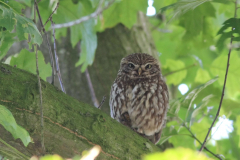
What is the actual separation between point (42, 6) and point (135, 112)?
1.67m

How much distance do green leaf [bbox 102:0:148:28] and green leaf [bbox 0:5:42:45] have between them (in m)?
1.86

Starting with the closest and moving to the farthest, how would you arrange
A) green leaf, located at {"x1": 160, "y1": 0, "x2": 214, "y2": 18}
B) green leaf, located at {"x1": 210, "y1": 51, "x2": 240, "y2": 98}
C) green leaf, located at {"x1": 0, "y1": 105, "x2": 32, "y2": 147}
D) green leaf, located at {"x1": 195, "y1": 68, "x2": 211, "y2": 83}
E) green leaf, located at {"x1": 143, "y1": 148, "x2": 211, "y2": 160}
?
green leaf, located at {"x1": 143, "y1": 148, "x2": 211, "y2": 160}
green leaf, located at {"x1": 0, "y1": 105, "x2": 32, "y2": 147}
green leaf, located at {"x1": 160, "y1": 0, "x2": 214, "y2": 18}
green leaf, located at {"x1": 210, "y1": 51, "x2": 240, "y2": 98}
green leaf, located at {"x1": 195, "y1": 68, "x2": 211, "y2": 83}

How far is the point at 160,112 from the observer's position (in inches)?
122

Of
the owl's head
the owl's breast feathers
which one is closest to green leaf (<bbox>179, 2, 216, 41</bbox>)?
the owl's head

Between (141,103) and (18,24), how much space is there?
1.60 meters

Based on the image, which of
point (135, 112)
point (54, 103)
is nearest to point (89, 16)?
point (135, 112)

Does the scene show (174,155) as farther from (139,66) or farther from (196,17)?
(139,66)

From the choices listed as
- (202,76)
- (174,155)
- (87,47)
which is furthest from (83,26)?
(174,155)

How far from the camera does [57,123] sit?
1.86m

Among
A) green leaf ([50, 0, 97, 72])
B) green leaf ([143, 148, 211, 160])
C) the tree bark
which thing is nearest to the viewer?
green leaf ([143, 148, 211, 160])

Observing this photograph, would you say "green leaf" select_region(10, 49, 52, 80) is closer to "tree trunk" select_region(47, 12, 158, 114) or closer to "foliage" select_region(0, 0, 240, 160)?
"foliage" select_region(0, 0, 240, 160)

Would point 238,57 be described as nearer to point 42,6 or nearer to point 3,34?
point 42,6

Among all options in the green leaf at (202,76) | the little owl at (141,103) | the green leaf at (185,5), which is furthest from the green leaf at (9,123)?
the green leaf at (202,76)

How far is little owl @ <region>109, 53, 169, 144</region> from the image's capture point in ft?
10.1
